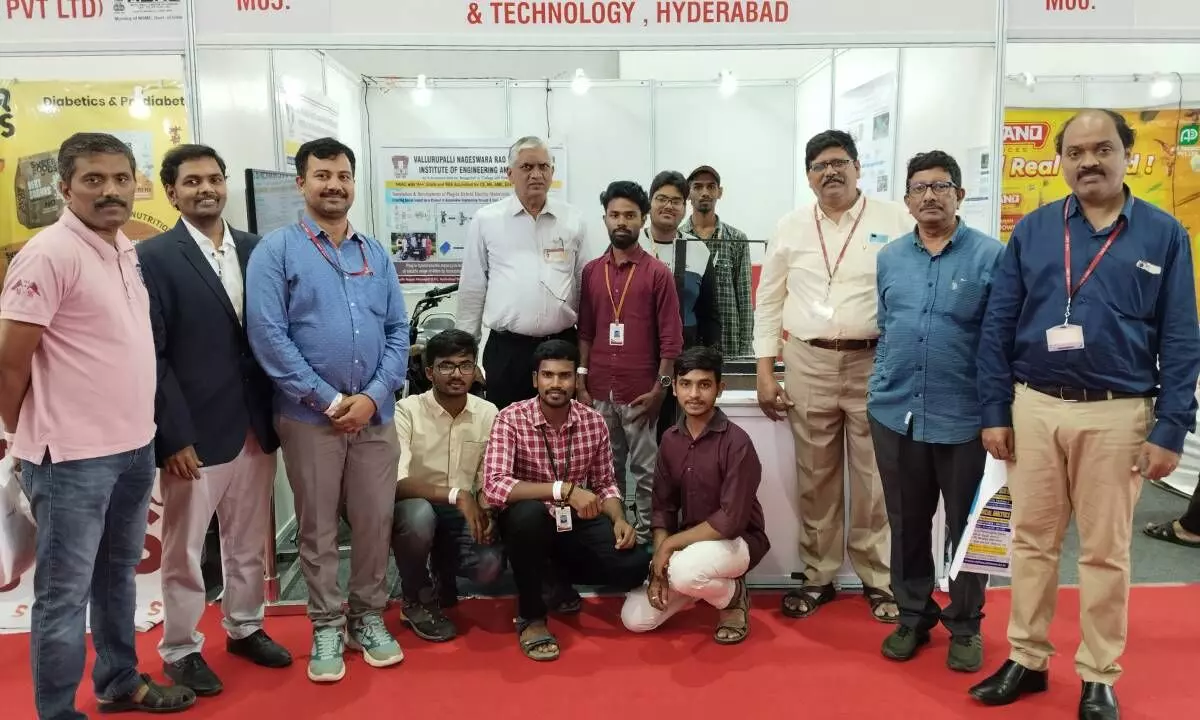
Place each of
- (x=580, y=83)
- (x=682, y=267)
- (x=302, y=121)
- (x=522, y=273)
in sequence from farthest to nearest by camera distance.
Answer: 1. (x=580, y=83)
2. (x=302, y=121)
3. (x=682, y=267)
4. (x=522, y=273)

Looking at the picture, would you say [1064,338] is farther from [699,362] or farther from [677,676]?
[677,676]

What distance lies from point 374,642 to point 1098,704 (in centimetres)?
218

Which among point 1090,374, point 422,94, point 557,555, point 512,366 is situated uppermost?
point 422,94

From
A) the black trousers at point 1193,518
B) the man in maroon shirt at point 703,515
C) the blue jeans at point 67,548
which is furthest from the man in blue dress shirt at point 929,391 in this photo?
the blue jeans at point 67,548

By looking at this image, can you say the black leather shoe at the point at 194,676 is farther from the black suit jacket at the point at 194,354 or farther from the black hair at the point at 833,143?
the black hair at the point at 833,143

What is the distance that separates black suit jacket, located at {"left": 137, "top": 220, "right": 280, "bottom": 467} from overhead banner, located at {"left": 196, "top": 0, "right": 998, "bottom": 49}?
2.96 ft

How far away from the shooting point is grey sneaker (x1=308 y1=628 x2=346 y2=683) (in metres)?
2.71

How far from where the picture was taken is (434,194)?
Result: 6.07 meters

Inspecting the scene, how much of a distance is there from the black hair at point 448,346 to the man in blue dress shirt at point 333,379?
22 cm

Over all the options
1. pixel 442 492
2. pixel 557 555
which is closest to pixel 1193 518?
pixel 557 555

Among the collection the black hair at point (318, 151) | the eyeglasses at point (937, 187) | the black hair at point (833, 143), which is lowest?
the eyeglasses at point (937, 187)

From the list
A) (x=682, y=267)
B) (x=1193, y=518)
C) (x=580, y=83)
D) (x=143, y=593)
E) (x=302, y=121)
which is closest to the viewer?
(x=143, y=593)

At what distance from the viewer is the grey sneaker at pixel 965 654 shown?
2.69m

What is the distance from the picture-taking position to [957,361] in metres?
2.63
